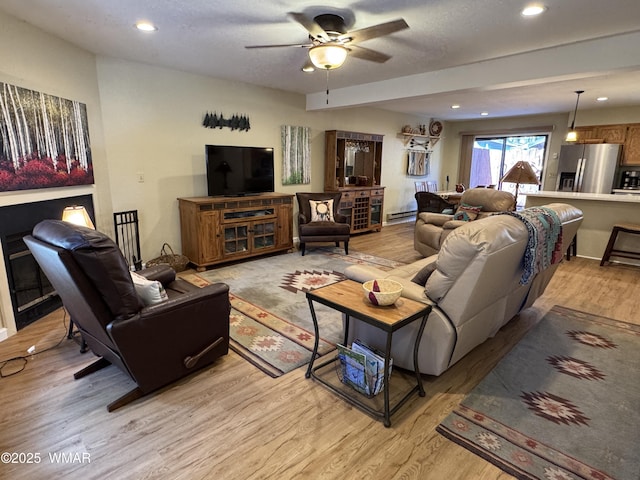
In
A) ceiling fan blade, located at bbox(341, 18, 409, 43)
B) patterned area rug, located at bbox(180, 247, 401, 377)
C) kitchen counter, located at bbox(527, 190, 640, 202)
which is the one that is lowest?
patterned area rug, located at bbox(180, 247, 401, 377)

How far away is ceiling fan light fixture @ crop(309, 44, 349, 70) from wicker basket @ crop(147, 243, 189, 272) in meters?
3.00

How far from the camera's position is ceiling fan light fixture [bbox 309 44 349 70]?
2.57 metres

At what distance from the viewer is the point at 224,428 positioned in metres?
1.88

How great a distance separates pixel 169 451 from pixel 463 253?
6.08 ft

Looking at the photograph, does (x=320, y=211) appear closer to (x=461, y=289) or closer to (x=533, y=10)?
(x=533, y=10)

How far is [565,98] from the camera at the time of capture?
5867 mm

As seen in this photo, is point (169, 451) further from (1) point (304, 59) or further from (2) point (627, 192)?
(2) point (627, 192)

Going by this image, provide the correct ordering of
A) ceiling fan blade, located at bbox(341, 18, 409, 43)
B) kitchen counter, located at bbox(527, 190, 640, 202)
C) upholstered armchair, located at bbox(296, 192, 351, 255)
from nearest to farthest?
ceiling fan blade, located at bbox(341, 18, 409, 43) → kitchen counter, located at bbox(527, 190, 640, 202) → upholstered armchair, located at bbox(296, 192, 351, 255)

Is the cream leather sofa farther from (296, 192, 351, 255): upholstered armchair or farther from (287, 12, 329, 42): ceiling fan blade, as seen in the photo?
(296, 192, 351, 255): upholstered armchair

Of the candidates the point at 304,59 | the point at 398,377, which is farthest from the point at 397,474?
the point at 304,59

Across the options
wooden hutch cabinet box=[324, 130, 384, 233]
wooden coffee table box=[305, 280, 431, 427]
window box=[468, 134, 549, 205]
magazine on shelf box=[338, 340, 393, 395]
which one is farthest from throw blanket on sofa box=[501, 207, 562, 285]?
window box=[468, 134, 549, 205]

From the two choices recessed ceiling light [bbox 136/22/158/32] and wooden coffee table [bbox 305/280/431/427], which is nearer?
wooden coffee table [bbox 305/280/431/427]

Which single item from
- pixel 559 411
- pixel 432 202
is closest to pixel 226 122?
pixel 432 202

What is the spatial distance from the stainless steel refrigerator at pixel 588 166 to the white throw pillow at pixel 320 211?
5.15 metres
